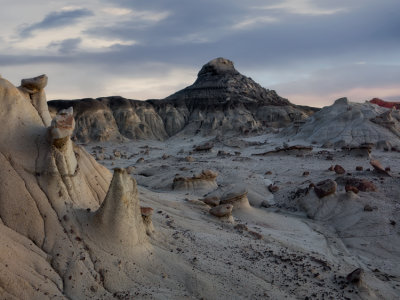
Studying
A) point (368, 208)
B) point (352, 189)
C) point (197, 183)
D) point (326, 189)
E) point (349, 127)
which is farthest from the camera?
point (349, 127)

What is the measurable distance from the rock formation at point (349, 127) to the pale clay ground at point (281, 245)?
1049 centimetres

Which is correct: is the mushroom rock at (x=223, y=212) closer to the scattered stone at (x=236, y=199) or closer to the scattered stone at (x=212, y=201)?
the scattered stone at (x=212, y=201)

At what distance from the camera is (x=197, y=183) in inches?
488

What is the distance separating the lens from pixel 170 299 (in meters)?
4.39

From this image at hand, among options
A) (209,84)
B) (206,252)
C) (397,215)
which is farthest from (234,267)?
(209,84)

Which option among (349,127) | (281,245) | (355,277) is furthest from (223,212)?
(349,127)

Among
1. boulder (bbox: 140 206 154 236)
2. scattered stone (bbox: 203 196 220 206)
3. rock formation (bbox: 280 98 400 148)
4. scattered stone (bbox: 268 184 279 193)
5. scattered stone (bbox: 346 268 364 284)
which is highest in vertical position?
rock formation (bbox: 280 98 400 148)

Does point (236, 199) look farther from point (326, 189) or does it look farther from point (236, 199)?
point (326, 189)

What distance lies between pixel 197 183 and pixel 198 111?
3324 cm

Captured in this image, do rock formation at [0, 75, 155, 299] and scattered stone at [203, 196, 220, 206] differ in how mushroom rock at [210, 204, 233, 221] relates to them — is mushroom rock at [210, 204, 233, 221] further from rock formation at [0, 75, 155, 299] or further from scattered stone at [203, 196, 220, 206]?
rock formation at [0, 75, 155, 299]

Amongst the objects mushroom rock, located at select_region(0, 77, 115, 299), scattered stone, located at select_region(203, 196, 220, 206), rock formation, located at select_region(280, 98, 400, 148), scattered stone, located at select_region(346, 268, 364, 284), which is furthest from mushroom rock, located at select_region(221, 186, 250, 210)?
rock formation, located at select_region(280, 98, 400, 148)

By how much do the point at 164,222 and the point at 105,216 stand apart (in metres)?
1.95

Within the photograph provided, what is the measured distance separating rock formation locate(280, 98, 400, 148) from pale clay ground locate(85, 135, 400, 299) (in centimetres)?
1049

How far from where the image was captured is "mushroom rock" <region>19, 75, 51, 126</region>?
224 inches
